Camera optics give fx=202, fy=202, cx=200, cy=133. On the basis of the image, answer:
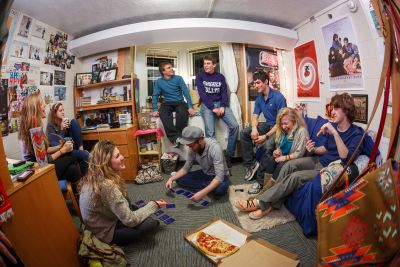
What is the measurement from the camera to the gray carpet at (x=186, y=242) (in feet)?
4.97

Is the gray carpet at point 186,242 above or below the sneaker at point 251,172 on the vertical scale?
below

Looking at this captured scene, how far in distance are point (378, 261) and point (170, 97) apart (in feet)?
10.4

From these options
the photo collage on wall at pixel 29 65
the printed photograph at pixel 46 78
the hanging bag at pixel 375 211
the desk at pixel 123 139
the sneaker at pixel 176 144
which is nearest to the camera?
the hanging bag at pixel 375 211

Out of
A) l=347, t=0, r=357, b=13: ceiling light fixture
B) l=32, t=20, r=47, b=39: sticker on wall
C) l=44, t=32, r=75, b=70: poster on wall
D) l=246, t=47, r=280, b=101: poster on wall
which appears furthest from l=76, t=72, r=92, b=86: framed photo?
l=347, t=0, r=357, b=13: ceiling light fixture

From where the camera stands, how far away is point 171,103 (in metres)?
3.39

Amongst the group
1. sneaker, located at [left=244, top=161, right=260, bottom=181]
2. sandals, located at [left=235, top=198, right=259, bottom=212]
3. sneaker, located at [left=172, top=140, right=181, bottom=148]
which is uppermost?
sneaker, located at [left=172, top=140, right=181, bottom=148]

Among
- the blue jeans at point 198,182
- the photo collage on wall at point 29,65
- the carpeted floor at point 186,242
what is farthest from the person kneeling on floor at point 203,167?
the photo collage on wall at point 29,65

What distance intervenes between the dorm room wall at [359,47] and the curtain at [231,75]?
102 cm

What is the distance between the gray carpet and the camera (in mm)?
1515

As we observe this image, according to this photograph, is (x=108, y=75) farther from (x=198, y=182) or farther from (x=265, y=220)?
(x=265, y=220)

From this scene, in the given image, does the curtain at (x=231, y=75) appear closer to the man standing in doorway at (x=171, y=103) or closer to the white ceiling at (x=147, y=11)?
the white ceiling at (x=147, y=11)

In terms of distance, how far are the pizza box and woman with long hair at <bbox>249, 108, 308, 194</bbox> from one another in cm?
81

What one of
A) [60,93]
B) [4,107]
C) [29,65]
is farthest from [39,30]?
[4,107]

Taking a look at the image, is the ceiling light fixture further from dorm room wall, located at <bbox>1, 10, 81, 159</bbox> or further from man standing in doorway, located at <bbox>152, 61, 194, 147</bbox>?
dorm room wall, located at <bbox>1, 10, 81, 159</bbox>
